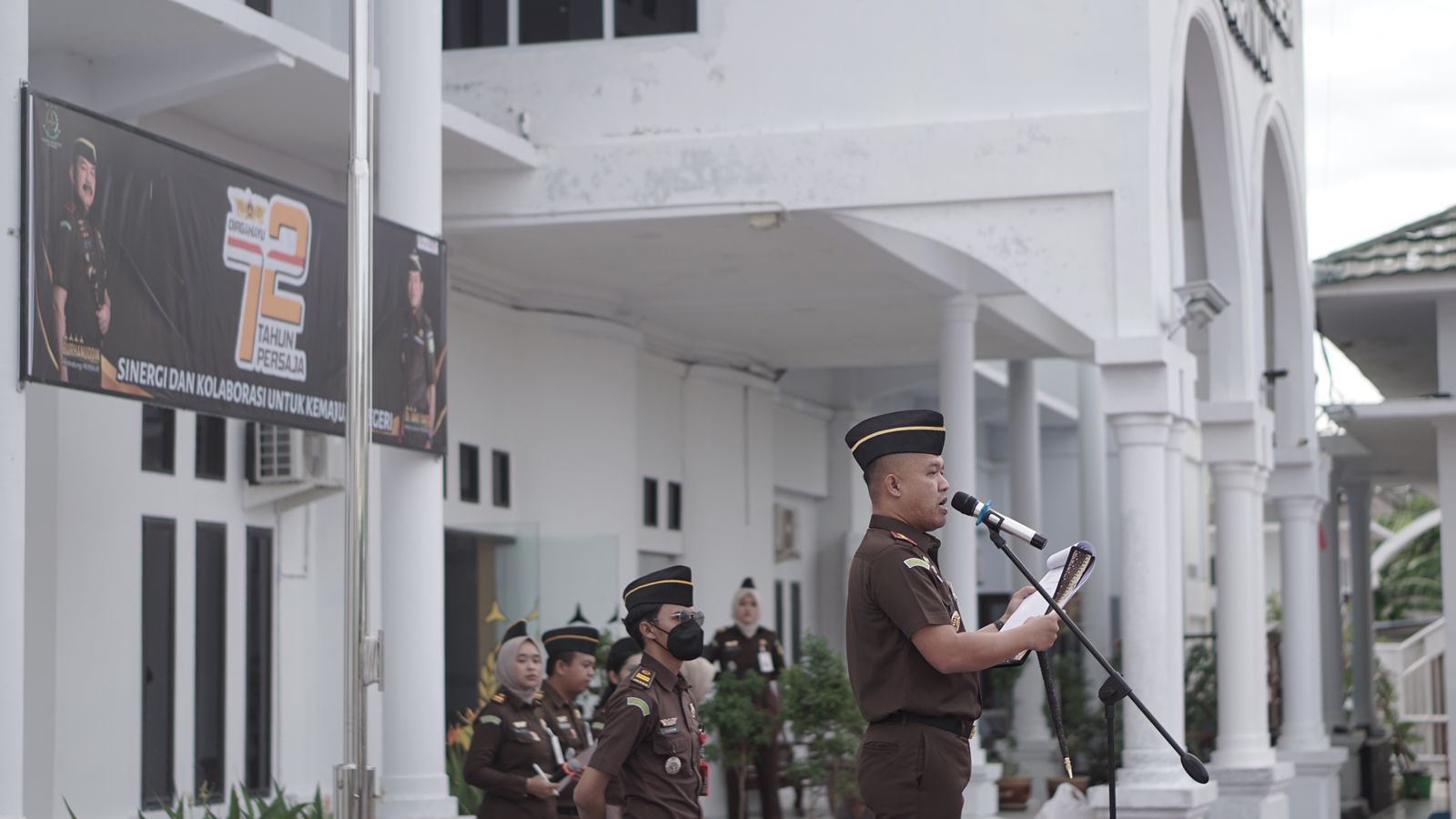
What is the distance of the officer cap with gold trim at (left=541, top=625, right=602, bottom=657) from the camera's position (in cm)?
909

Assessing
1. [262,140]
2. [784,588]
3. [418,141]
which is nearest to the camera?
[418,141]

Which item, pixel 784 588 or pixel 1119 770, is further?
pixel 784 588

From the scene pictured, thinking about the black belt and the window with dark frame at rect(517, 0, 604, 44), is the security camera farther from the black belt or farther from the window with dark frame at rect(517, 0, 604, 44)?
the black belt

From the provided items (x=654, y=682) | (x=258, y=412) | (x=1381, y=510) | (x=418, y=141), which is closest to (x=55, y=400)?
(x=258, y=412)

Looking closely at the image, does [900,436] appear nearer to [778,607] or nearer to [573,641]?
[573,641]

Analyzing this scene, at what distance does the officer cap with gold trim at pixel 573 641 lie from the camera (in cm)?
909

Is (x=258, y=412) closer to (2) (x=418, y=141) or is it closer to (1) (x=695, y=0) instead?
(2) (x=418, y=141)

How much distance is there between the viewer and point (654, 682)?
689 cm

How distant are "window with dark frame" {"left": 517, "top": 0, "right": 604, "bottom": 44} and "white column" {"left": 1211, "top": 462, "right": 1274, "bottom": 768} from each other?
6.14 metres

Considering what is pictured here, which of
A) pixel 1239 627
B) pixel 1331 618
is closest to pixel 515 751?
pixel 1239 627

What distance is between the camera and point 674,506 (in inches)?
754

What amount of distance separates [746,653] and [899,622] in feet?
32.3

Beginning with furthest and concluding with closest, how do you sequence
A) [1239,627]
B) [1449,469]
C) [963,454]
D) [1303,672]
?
[1303,672]
[1449,469]
[1239,627]
[963,454]

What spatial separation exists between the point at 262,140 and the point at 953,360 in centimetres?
552
